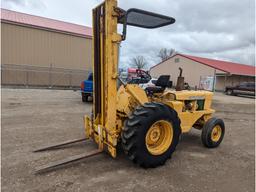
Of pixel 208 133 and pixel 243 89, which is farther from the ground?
pixel 243 89

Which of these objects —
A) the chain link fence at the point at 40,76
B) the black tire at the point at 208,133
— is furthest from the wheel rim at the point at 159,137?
the chain link fence at the point at 40,76

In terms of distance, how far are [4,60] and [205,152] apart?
17171mm

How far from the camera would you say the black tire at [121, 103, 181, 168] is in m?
3.30

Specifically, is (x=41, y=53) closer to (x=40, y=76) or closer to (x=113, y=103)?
(x=40, y=76)

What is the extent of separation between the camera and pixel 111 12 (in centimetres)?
333

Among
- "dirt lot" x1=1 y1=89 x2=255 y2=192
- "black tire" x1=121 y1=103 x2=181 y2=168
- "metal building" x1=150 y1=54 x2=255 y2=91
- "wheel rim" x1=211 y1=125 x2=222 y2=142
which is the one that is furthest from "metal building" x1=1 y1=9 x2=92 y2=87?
"metal building" x1=150 y1=54 x2=255 y2=91

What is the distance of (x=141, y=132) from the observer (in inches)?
131

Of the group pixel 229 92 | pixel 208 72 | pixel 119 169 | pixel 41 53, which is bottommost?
pixel 119 169

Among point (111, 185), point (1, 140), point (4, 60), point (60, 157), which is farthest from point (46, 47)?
point (111, 185)

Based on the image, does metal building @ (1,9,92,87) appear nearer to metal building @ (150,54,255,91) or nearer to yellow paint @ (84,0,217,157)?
yellow paint @ (84,0,217,157)

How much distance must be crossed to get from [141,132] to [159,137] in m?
0.66

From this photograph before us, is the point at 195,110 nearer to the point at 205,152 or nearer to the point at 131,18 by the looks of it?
the point at 205,152

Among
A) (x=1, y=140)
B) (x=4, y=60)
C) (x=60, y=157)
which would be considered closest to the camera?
(x=60, y=157)

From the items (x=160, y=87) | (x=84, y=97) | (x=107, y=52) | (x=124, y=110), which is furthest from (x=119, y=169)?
(x=84, y=97)
